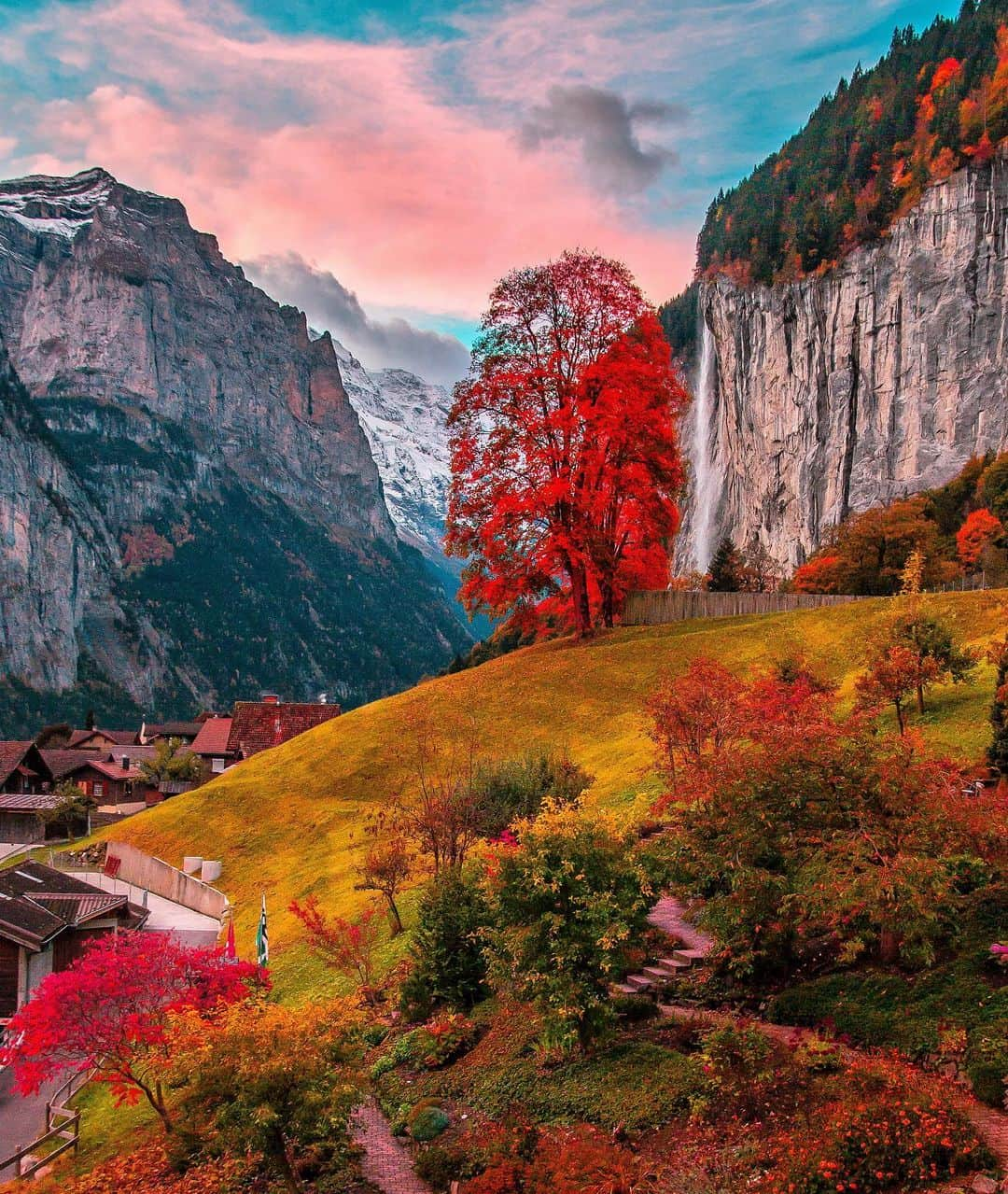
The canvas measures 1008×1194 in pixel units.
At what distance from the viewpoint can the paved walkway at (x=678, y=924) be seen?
707 inches

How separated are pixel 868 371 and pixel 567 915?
101 m

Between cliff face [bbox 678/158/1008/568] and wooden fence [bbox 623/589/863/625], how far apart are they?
182 feet

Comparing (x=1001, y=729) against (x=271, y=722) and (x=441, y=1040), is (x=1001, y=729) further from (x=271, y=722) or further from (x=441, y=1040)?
(x=271, y=722)

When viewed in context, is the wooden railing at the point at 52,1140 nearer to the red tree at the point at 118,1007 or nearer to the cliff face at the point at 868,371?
the red tree at the point at 118,1007

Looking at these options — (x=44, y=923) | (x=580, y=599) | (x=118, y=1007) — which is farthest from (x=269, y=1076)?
(x=580, y=599)

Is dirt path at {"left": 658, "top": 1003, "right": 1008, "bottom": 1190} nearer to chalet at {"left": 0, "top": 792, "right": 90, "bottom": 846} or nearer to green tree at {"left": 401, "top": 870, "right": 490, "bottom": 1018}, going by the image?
green tree at {"left": 401, "top": 870, "right": 490, "bottom": 1018}

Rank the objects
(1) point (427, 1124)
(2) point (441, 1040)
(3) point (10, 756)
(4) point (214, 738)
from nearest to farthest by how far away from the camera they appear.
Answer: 1. (1) point (427, 1124)
2. (2) point (441, 1040)
3. (3) point (10, 756)
4. (4) point (214, 738)

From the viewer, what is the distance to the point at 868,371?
341ft

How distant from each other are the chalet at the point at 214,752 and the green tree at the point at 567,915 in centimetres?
5966

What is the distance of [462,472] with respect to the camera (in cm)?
4394

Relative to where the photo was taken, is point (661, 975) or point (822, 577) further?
point (822, 577)

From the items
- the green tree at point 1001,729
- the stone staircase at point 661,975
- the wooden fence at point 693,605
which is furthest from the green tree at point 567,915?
the wooden fence at point 693,605

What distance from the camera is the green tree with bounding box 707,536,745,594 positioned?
7906 cm

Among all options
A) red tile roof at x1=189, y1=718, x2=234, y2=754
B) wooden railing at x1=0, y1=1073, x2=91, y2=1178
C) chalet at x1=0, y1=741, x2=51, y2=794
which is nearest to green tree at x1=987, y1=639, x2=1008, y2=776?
wooden railing at x1=0, y1=1073, x2=91, y2=1178
